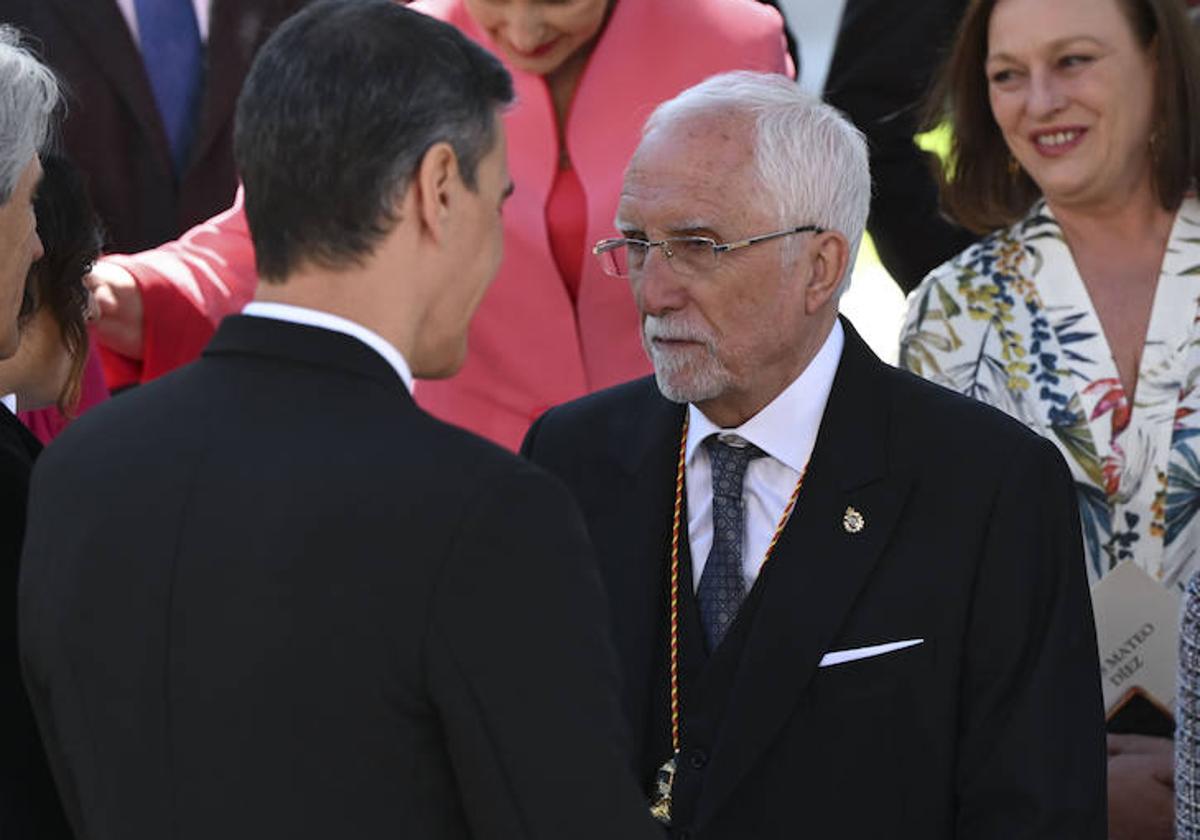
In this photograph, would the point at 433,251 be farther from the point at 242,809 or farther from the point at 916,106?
the point at 916,106

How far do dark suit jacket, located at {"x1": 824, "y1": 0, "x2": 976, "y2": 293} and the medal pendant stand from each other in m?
1.88

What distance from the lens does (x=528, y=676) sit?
1.72 metres

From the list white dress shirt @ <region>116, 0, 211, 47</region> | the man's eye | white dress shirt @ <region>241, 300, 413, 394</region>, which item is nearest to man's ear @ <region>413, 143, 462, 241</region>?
white dress shirt @ <region>241, 300, 413, 394</region>

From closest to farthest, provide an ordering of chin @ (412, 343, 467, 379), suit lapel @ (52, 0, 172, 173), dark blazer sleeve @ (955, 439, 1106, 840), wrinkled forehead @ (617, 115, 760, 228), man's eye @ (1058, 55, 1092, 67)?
chin @ (412, 343, 467, 379)
dark blazer sleeve @ (955, 439, 1106, 840)
wrinkled forehead @ (617, 115, 760, 228)
man's eye @ (1058, 55, 1092, 67)
suit lapel @ (52, 0, 172, 173)

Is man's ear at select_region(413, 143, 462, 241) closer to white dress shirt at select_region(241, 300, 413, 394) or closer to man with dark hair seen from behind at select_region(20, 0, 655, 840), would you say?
man with dark hair seen from behind at select_region(20, 0, 655, 840)

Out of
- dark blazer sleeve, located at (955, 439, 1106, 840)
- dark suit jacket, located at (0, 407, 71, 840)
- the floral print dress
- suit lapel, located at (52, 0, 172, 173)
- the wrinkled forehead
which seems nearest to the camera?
dark suit jacket, located at (0, 407, 71, 840)

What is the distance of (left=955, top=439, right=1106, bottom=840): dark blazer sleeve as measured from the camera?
2.50m

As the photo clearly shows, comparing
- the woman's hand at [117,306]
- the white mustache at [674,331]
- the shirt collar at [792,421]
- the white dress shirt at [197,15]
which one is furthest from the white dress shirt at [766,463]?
the white dress shirt at [197,15]

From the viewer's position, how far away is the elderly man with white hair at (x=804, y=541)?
8.35ft

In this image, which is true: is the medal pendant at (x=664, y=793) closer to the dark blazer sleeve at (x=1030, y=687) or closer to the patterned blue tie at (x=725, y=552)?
the patterned blue tie at (x=725, y=552)

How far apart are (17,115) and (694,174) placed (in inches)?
37.2

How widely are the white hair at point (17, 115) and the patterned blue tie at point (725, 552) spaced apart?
→ 104 centimetres

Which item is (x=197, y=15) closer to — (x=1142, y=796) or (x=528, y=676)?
(x=1142, y=796)

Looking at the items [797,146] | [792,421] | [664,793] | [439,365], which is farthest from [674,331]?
[439,365]
